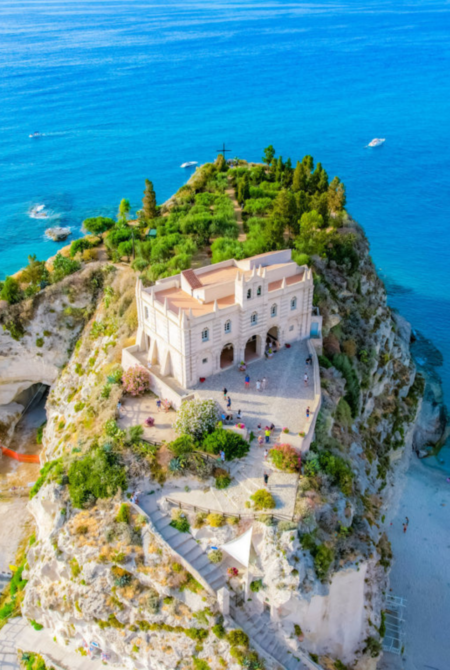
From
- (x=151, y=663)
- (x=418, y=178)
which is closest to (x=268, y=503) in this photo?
(x=151, y=663)

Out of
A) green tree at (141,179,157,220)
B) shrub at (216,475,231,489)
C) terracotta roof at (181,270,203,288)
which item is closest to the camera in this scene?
shrub at (216,475,231,489)

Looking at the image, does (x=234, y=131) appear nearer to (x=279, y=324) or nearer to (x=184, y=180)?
(x=184, y=180)

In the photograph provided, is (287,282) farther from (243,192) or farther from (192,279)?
(243,192)

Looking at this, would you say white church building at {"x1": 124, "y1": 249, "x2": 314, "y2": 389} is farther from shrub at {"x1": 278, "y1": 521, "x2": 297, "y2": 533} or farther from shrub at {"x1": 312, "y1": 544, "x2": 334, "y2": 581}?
shrub at {"x1": 312, "y1": 544, "x2": 334, "y2": 581}

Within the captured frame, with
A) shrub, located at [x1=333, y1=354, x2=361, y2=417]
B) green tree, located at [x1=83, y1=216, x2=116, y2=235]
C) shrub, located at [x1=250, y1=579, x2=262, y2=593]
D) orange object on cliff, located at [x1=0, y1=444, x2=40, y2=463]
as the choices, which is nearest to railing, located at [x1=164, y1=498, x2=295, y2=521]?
shrub, located at [x1=250, y1=579, x2=262, y2=593]

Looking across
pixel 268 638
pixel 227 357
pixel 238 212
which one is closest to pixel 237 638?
pixel 268 638

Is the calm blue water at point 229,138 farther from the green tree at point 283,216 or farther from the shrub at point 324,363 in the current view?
the shrub at point 324,363
